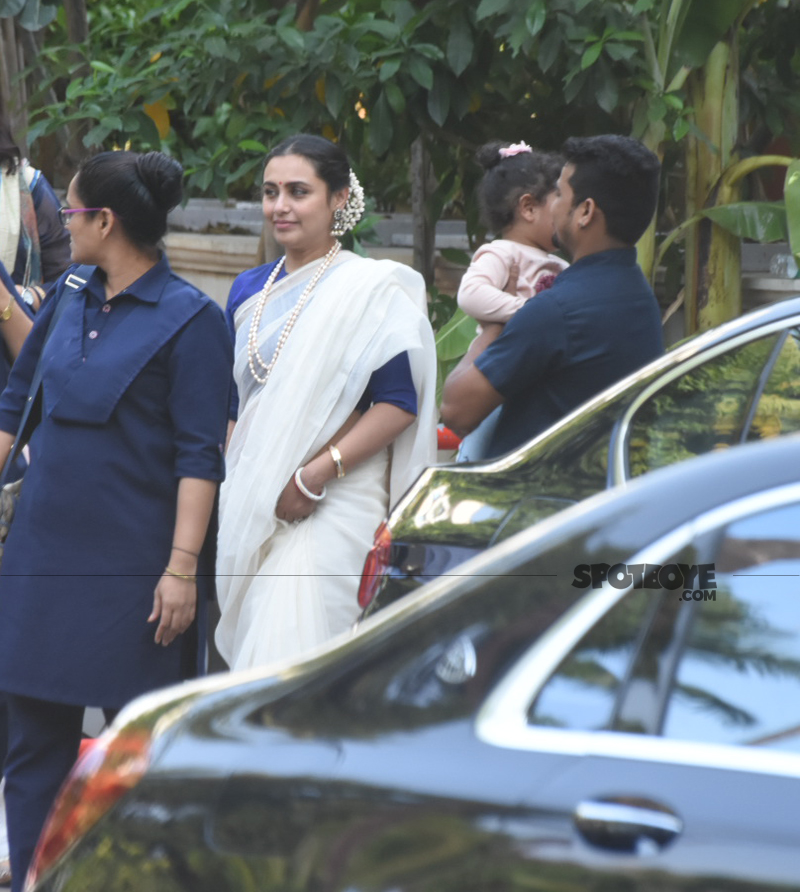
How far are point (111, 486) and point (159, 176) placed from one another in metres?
0.74

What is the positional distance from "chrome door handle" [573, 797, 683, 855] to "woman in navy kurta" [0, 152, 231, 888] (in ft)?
6.42

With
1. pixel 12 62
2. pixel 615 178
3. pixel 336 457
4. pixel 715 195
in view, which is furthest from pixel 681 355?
pixel 12 62

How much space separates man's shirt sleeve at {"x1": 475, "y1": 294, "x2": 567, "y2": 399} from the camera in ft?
11.1

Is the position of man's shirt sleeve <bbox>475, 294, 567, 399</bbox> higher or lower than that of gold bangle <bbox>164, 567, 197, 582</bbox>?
higher

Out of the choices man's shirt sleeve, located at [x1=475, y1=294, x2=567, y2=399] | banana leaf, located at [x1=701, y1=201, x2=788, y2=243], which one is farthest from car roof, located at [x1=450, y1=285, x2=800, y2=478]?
banana leaf, located at [x1=701, y1=201, x2=788, y2=243]

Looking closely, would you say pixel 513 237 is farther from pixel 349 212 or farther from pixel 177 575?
pixel 177 575

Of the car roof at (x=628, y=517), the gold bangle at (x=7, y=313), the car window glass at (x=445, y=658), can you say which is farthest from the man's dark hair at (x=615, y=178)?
the car window glass at (x=445, y=658)

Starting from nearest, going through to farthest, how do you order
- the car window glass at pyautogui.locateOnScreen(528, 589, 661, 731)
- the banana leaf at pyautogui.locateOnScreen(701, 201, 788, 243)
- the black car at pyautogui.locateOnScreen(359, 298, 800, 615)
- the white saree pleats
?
the car window glass at pyautogui.locateOnScreen(528, 589, 661, 731) < the black car at pyautogui.locateOnScreen(359, 298, 800, 615) < the white saree pleats < the banana leaf at pyautogui.locateOnScreen(701, 201, 788, 243)

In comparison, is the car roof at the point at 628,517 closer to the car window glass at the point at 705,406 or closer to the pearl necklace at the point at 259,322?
the car window glass at the point at 705,406

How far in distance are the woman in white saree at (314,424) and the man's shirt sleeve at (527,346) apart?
1.60ft

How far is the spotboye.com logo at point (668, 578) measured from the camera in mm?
1704

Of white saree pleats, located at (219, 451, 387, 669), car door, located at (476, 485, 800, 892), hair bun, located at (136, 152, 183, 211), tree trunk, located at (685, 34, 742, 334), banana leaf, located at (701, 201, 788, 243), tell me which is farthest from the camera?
tree trunk, located at (685, 34, 742, 334)

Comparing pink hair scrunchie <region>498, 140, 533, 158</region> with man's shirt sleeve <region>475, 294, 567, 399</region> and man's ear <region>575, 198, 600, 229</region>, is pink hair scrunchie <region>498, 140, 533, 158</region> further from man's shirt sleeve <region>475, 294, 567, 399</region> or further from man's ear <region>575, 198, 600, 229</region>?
man's shirt sleeve <region>475, 294, 567, 399</region>

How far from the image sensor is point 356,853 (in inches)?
67.4
